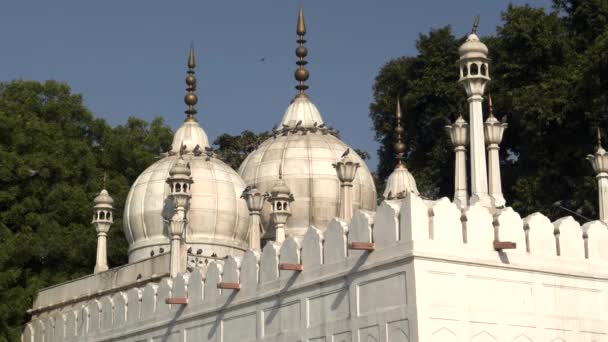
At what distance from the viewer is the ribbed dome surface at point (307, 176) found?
34.6 meters

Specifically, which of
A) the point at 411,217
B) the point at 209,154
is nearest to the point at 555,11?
the point at 209,154

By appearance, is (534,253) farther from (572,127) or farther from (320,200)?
(572,127)

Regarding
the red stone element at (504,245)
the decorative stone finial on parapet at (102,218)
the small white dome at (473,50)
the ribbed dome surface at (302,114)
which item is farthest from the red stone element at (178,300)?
the ribbed dome surface at (302,114)

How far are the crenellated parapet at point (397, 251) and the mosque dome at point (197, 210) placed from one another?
27.1 ft

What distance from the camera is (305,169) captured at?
115 feet

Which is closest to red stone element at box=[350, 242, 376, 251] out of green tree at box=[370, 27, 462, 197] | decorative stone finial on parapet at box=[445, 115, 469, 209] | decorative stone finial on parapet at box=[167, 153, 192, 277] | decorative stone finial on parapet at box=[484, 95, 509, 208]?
decorative stone finial on parapet at box=[445, 115, 469, 209]

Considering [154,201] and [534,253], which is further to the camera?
[154,201]

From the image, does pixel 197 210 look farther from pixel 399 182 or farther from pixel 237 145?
pixel 237 145

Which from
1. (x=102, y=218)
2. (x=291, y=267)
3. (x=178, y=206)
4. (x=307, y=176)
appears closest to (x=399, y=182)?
(x=307, y=176)

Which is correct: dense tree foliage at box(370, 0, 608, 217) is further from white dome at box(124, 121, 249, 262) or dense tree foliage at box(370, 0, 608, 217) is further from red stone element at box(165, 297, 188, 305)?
red stone element at box(165, 297, 188, 305)

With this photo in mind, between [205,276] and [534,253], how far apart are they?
7.04 m

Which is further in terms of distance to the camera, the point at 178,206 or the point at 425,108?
the point at 425,108

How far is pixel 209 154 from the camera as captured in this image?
35875 millimetres

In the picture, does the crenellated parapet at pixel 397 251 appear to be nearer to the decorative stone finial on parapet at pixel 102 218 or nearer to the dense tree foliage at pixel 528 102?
the decorative stone finial on parapet at pixel 102 218
